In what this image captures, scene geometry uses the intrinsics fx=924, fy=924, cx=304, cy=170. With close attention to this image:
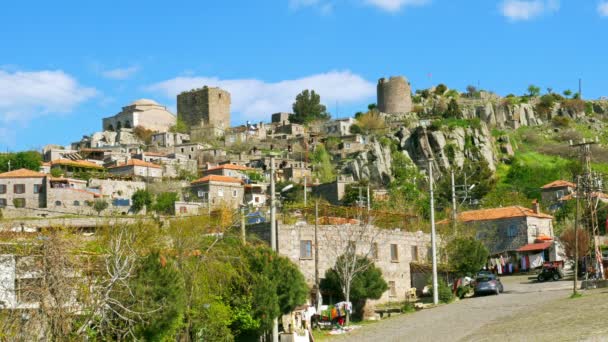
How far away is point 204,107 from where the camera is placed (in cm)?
14700

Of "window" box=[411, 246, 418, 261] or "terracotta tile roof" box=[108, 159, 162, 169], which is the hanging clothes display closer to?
"window" box=[411, 246, 418, 261]

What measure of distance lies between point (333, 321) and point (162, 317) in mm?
11945

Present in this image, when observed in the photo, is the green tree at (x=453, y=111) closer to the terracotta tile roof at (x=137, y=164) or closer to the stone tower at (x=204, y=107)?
the stone tower at (x=204, y=107)

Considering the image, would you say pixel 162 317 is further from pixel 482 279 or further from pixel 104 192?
pixel 104 192

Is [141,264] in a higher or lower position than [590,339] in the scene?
higher

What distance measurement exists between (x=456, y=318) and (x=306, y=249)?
30.2 ft

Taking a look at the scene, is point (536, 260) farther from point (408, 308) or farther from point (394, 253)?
point (408, 308)

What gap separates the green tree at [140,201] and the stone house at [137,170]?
11.2m

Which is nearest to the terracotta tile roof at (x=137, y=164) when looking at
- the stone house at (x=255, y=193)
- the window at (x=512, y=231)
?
the stone house at (x=255, y=193)

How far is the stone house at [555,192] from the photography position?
91.5 metres

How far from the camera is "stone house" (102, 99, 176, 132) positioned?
142125mm

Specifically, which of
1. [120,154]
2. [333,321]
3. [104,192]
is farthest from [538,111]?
[333,321]

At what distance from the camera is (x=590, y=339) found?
26531 millimetres

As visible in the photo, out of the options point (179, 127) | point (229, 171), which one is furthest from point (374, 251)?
point (179, 127)
